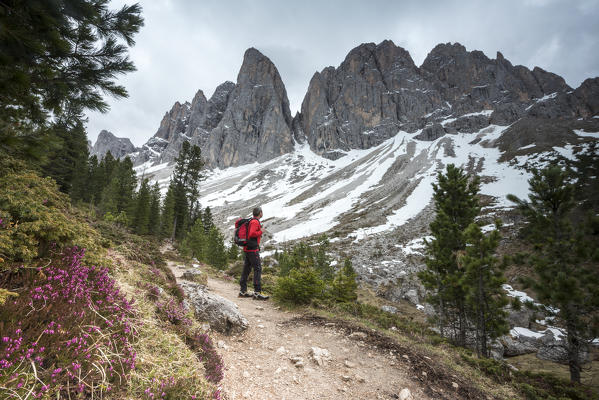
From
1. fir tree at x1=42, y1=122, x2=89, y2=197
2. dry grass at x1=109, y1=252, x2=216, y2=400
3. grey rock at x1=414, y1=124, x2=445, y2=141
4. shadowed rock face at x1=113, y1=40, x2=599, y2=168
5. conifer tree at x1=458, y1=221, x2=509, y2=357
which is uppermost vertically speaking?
shadowed rock face at x1=113, y1=40, x2=599, y2=168

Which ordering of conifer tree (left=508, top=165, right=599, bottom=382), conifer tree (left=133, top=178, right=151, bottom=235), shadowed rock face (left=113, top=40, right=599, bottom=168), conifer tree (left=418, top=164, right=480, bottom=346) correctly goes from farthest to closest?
shadowed rock face (left=113, top=40, right=599, bottom=168) → conifer tree (left=133, top=178, right=151, bottom=235) → conifer tree (left=418, top=164, right=480, bottom=346) → conifer tree (left=508, top=165, right=599, bottom=382)

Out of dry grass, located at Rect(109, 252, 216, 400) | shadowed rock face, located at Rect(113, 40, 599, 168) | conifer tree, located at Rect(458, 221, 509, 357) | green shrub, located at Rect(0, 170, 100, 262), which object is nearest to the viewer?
dry grass, located at Rect(109, 252, 216, 400)

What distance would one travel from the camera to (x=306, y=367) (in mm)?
3730

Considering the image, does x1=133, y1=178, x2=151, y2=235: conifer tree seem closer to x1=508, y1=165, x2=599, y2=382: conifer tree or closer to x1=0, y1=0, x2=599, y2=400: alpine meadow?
x1=0, y1=0, x2=599, y2=400: alpine meadow

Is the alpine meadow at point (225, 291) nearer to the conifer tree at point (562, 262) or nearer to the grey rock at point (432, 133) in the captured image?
the conifer tree at point (562, 262)

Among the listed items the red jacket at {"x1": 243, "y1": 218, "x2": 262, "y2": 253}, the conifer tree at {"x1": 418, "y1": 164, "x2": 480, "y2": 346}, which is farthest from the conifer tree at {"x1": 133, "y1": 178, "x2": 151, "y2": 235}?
the conifer tree at {"x1": 418, "y1": 164, "x2": 480, "y2": 346}

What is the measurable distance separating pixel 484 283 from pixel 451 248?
8.42 ft

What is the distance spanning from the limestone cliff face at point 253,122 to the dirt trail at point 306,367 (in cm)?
16186

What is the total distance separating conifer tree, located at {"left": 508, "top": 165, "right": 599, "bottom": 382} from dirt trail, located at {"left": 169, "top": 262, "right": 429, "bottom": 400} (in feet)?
35.4

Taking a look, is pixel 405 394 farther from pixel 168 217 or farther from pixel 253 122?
pixel 253 122

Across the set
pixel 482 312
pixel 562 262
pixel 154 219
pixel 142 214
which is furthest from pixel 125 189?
pixel 562 262

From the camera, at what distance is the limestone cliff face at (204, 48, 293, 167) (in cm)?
16662

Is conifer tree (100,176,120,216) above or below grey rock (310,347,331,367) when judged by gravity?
above

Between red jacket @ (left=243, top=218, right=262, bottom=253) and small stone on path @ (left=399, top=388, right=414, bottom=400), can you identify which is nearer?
small stone on path @ (left=399, top=388, right=414, bottom=400)
